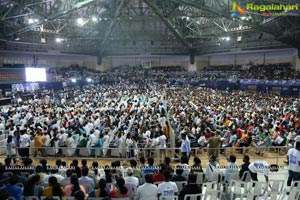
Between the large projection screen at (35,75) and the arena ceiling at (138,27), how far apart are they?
389cm

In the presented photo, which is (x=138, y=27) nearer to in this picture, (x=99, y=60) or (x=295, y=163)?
(x=99, y=60)

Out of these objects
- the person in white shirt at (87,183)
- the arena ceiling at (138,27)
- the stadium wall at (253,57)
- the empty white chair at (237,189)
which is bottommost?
the empty white chair at (237,189)

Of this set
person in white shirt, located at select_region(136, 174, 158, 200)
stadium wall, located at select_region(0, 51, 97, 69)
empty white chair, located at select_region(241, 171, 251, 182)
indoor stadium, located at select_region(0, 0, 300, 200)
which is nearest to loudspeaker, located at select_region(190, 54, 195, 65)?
indoor stadium, located at select_region(0, 0, 300, 200)

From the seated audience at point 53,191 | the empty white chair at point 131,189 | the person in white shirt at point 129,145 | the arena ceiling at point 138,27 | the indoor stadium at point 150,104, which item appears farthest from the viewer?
the arena ceiling at point 138,27

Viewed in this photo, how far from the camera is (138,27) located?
43719mm

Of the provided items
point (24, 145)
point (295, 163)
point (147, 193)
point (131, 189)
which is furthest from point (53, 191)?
point (24, 145)

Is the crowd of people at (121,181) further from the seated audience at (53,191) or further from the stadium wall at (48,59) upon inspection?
the stadium wall at (48,59)

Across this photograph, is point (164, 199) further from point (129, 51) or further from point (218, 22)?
point (129, 51)

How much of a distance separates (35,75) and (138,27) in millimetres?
18894

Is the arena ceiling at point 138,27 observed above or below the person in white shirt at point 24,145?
above

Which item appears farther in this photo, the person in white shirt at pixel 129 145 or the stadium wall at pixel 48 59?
the stadium wall at pixel 48 59

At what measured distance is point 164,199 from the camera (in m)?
5.25

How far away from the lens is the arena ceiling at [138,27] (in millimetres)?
24016

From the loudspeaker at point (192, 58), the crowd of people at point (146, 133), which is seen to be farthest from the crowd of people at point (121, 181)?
the loudspeaker at point (192, 58)
